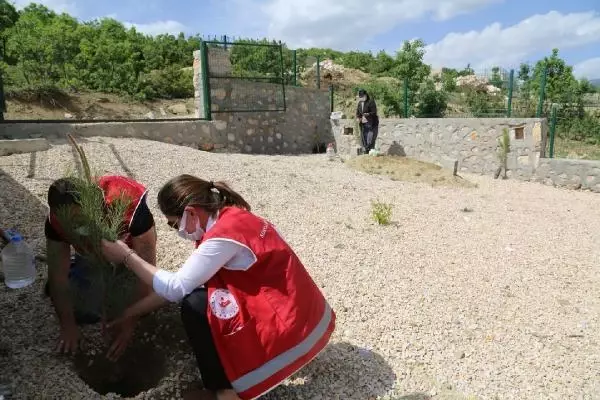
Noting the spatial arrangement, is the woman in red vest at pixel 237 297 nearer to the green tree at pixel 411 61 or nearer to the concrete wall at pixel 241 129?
the concrete wall at pixel 241 129

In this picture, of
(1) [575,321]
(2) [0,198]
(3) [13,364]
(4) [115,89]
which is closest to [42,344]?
(3) [13,364]

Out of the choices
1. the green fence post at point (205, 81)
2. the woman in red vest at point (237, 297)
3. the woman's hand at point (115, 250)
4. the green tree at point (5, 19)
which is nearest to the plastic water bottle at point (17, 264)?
the woman's hand at point (115, 250)

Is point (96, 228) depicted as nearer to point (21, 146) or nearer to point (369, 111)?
point (21, 146)

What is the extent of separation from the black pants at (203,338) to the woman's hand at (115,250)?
33 centimetres

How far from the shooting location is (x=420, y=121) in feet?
33.1

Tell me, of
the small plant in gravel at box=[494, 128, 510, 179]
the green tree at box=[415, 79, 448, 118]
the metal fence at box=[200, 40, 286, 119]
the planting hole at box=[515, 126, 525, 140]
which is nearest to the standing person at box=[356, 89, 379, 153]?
the green tree at box=[415, 79, 448, 118]

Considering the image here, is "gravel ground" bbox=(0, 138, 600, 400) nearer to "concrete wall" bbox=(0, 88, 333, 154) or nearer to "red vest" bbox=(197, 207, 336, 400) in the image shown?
"red vest" bbox=(197, 207, 336, 400)

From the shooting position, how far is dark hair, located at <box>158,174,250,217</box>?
1.83 meters

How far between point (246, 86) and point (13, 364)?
8.20 metres

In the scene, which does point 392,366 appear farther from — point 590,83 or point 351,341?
point 590,83

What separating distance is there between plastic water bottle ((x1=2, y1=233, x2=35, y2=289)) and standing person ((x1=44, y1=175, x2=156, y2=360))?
664mm

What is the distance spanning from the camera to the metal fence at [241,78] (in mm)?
8883

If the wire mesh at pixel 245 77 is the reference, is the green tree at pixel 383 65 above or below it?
above

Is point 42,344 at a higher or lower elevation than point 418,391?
higher
